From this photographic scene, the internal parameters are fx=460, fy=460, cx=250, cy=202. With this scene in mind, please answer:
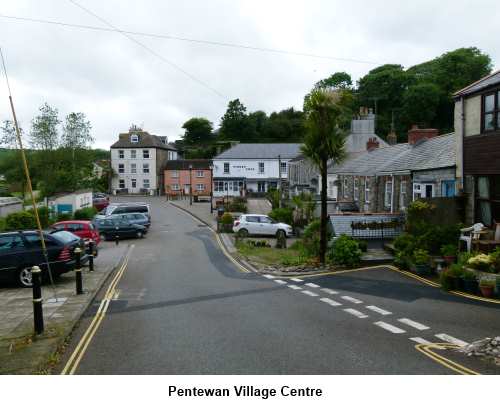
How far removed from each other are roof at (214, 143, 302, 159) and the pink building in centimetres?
851

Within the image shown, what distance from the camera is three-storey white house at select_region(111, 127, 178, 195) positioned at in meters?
76.2

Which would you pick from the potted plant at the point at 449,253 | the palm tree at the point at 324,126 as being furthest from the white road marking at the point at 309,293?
the potted plant at the point at 449,253

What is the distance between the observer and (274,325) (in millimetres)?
9570

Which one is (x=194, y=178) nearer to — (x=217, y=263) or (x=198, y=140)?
(x=198, y=140)

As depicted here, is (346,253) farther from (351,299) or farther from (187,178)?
(187,178)

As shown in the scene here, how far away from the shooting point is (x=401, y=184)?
2448 cm

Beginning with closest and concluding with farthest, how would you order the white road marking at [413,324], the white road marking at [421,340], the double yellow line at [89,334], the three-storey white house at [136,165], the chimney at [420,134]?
the double yellow line at [89,334], the white road marking at [421,340], the white road marking at [413,324], the chimney at [420,134], the three-storey white house at [136,165]

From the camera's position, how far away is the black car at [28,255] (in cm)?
1475

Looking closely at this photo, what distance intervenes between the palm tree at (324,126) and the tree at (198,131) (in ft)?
290

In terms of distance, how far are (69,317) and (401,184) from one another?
18.9 meters

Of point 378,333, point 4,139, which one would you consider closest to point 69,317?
point 378,333

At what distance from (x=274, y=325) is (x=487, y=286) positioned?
6.56m

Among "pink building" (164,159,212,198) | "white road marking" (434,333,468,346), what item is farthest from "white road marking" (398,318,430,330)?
"pink building" (164,159,212,198)

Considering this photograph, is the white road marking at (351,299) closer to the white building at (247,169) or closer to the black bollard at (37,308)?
the black bollard at (37,308)
